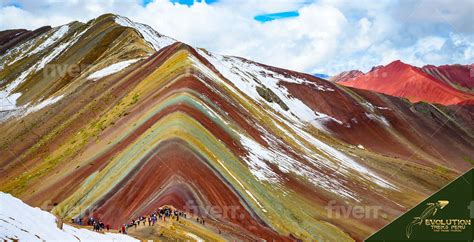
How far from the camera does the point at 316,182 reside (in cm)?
5453

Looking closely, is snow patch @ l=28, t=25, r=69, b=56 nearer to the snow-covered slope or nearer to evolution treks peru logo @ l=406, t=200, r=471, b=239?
the snow-covered slope

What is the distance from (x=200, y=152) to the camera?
41531mm

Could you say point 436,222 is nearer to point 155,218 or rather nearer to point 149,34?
point 155,218

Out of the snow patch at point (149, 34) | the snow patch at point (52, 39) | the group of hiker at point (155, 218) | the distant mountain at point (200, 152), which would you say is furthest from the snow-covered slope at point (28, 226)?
the snow patch at point (52, 39)

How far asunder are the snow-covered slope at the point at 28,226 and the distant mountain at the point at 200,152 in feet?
2.19

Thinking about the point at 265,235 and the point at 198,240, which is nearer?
the point at 198,240

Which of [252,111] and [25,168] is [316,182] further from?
[25,168]

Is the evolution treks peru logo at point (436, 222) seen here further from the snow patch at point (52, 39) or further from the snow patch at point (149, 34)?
the snow patch at point (52, 39)

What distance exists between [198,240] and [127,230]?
3930 mm

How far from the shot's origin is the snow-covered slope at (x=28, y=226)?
16.8 m

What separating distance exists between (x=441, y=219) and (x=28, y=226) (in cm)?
1287

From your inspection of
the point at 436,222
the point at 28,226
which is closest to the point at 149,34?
the point at 28,226

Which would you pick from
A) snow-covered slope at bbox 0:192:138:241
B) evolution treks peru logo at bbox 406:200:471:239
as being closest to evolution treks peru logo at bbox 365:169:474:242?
evolution treks peru logo at bbox 406:200:471:239

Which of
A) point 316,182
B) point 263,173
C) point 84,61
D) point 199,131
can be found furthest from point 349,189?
point 84,61
